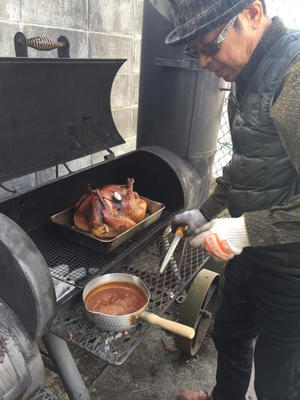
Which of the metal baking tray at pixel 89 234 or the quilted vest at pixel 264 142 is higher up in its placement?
the quilted vest at pixel 264 142

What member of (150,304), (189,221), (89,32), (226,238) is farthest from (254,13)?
(89,32)

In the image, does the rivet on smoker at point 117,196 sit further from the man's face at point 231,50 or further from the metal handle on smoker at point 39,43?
the man's face at point 231,50

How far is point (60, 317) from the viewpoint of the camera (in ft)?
6.23

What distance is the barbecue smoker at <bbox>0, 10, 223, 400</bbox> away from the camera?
1.49 m

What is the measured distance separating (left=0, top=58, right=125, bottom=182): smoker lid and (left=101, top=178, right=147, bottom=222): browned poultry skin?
1.34 feet

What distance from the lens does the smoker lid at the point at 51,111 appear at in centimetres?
223

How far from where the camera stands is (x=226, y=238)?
173 cm

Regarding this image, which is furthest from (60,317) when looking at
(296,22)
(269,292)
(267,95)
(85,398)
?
(296,22)

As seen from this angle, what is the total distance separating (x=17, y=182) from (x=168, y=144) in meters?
1.78

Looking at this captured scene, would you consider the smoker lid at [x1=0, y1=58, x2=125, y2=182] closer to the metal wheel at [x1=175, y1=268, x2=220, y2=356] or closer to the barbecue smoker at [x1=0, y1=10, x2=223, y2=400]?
the barbecue smoker at [x1=0, y1=10, x2=223, y2=400]

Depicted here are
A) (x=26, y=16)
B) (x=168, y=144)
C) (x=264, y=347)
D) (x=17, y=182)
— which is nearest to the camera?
(x=264, y=347)

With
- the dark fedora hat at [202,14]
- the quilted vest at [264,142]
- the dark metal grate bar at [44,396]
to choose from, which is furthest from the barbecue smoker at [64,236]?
the dark fedora hat at [202,14]

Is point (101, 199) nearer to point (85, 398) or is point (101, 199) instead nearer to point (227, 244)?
point (227, 244)

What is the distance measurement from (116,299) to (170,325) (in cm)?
45
